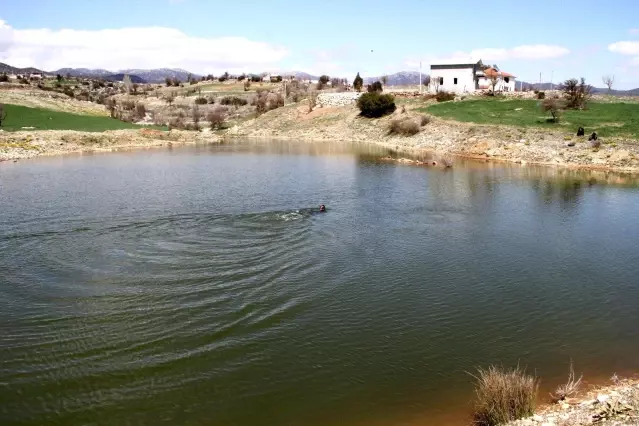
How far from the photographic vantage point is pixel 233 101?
119m

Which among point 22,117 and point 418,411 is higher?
point 22,117

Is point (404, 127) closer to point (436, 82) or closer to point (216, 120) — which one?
point (436, 82)

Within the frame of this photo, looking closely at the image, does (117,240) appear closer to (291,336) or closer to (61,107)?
(291,336)

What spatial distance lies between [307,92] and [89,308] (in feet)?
313

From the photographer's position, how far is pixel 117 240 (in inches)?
938

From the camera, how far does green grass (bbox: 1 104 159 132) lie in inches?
2714

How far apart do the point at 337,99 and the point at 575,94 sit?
127 ft

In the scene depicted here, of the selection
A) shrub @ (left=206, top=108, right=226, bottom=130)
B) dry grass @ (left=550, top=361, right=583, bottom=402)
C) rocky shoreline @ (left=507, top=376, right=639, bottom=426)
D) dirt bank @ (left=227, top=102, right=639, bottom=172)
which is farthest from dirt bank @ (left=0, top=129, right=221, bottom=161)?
rocky shoreline @ (left=507, top=376, right=639, bottom=426)

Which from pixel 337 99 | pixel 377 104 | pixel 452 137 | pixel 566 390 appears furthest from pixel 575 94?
pixel 566 390

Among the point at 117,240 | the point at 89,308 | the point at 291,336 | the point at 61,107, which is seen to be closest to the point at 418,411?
the point at 291,336

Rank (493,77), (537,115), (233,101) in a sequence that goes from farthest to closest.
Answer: (233,101) → (493,77) → (537,115)

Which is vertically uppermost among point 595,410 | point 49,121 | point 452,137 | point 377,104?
point 377,104

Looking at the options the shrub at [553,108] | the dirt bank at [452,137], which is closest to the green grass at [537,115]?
the shrub at [553,108]

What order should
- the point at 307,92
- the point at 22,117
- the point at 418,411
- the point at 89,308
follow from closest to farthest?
the point at 418,411, the point at 89,308, the point at 22,117, the point at 307,92
